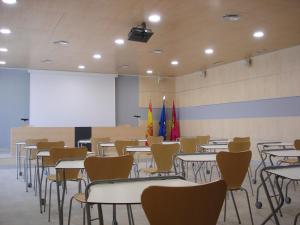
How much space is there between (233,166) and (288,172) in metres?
0.77

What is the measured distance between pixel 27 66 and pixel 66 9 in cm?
586

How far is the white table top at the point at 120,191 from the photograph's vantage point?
1565 millimetres

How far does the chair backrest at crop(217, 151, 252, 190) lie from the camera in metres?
3.01

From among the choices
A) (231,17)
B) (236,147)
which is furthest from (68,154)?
(231,17)

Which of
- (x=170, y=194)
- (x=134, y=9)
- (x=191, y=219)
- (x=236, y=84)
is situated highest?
(x=134, y=9)

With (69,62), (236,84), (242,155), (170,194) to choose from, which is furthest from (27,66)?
(170,194)

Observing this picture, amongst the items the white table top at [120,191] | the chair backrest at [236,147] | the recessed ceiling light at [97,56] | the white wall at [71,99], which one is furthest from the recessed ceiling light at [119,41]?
the white table top at [120,191]

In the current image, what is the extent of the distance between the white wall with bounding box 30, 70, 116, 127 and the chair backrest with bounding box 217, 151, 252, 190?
8.87 metres

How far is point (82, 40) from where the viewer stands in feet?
23.4

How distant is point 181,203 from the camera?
135 centimetres

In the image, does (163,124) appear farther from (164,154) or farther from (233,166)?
(233,166)

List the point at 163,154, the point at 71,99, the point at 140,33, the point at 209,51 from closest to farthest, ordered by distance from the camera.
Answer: the point at 163,154 < the point at 140,33 < the point at 209,51 < the point at 71,99

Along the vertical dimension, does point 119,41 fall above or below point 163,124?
above

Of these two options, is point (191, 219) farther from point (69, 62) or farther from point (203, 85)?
point (203, 85)
